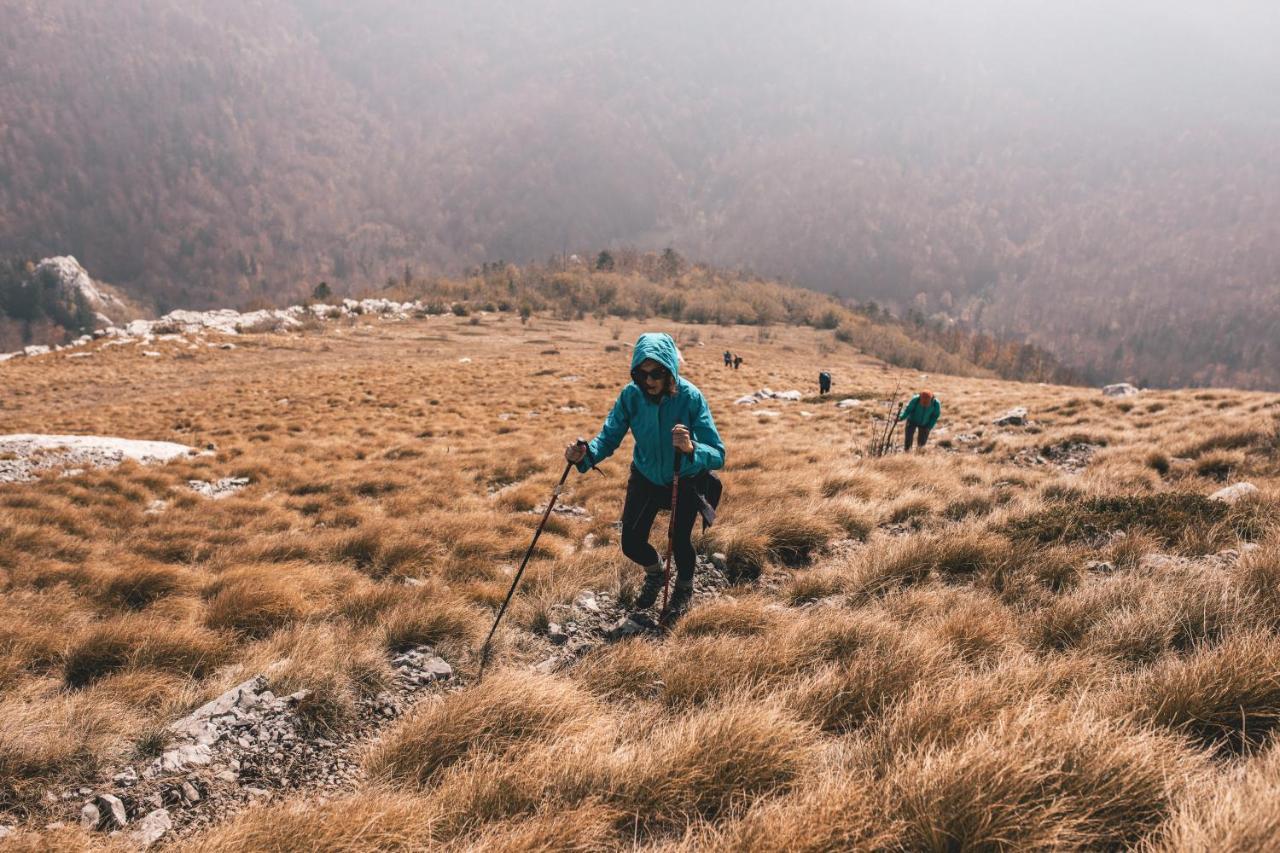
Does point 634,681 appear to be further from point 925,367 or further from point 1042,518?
point 925,367

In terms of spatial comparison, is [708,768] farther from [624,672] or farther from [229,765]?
[229,765]

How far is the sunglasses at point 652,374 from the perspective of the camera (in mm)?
4371

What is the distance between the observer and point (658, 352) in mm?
4383

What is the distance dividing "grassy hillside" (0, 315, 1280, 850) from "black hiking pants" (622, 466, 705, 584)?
1.56 ft

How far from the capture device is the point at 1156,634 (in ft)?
10.3

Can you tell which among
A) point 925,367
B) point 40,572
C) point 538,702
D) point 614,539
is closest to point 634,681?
point 538,702

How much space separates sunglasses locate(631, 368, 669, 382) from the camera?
4.37 m

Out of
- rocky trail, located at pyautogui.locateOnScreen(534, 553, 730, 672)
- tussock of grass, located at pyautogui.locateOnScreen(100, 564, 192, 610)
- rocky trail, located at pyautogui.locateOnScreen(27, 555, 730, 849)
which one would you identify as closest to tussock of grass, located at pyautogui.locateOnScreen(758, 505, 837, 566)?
rocky trail, located at pyautogui.locateOnScreen(534, 553, 730, 672)

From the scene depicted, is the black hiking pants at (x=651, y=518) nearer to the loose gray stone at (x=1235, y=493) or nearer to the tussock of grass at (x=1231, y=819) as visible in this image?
the tussock of grass at (x=1231, y=819)

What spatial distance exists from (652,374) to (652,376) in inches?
0.6

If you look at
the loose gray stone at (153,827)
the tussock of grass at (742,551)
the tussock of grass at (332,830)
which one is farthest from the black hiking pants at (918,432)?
the loose gray stone at (153,827)

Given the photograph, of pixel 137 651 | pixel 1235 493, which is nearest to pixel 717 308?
pixel 1235 493

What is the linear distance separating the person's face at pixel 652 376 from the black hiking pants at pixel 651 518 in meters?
0.81

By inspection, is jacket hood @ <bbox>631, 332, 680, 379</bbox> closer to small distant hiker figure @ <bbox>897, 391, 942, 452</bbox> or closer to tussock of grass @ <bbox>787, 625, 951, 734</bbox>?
tussock of grass @ <bbox>787, 625, 951, 734</bbox>
